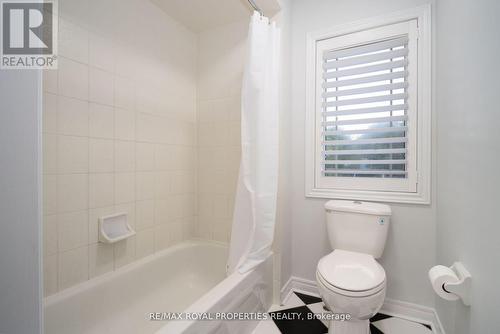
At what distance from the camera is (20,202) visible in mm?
407

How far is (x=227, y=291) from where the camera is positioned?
1.14m

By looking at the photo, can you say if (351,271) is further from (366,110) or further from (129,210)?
(129,210)

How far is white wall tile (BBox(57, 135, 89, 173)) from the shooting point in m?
1.20

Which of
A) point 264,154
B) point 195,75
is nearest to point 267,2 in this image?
point 195,75

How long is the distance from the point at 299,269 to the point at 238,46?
1.95m

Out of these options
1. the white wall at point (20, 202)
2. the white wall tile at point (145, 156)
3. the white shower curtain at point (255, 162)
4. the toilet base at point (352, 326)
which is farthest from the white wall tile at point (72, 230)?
the toilet base at point (352, 326)

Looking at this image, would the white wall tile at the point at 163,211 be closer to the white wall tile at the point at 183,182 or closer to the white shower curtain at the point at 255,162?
the white wall tile at the point at 183,182

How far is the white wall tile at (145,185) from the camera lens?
1610mm

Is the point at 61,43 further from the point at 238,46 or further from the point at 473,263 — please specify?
the point at 473,263

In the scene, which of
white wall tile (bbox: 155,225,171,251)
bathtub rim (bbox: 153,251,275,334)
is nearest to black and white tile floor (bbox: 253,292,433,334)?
bathtub rim (bbox: 153,251,275,334)

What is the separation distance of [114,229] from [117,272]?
Result: 10.6 inches

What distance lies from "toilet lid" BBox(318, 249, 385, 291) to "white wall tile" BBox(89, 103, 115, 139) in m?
1.51

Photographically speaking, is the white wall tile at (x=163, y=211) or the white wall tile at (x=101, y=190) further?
the white wall tile at (x=163, y=211)

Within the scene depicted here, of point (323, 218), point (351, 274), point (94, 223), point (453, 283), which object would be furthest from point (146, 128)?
point (453, 283)
